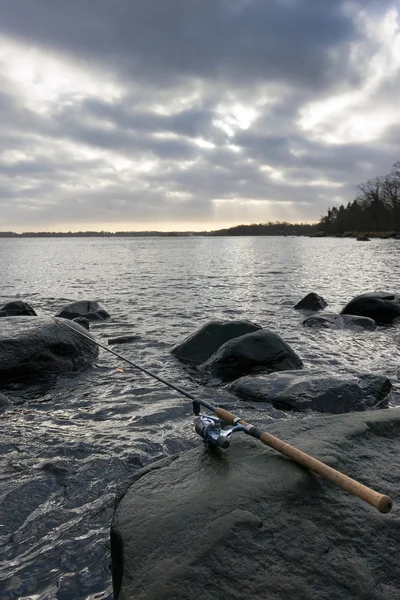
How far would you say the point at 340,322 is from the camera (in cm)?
1096

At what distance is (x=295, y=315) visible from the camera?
12.8 metres

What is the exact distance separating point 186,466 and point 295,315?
1025 cm

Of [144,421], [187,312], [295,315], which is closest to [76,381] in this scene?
[144,421]

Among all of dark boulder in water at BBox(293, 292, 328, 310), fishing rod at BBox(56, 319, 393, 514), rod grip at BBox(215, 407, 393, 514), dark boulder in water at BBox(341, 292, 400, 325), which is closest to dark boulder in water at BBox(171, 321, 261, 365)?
fishing rod at BBox(56, 319, 393, 514)

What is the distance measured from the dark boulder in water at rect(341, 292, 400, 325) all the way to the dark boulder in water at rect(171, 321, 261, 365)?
5259mm

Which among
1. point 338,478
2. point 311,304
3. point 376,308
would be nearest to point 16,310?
point 311,304

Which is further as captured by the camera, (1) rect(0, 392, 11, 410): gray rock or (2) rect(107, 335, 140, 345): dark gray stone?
(2) rect(107, 335, 140, 345): dark gray stone

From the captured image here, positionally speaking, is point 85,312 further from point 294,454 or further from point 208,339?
point 294,454

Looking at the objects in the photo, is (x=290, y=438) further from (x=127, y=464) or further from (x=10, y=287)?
(x=10, y=287)

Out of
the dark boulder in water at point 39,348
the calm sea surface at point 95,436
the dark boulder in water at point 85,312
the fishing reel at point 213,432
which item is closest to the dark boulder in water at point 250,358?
the calm sea surface at point 95,436

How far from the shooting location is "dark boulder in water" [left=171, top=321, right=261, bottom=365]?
25.7 ft

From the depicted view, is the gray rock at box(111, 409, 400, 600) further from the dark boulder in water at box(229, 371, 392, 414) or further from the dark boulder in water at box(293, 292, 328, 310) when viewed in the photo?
the dark boulder in water at box(293, 292, 328, 310)

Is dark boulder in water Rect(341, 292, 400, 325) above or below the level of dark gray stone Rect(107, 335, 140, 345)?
above

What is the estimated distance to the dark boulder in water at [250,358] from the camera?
6.93 m
